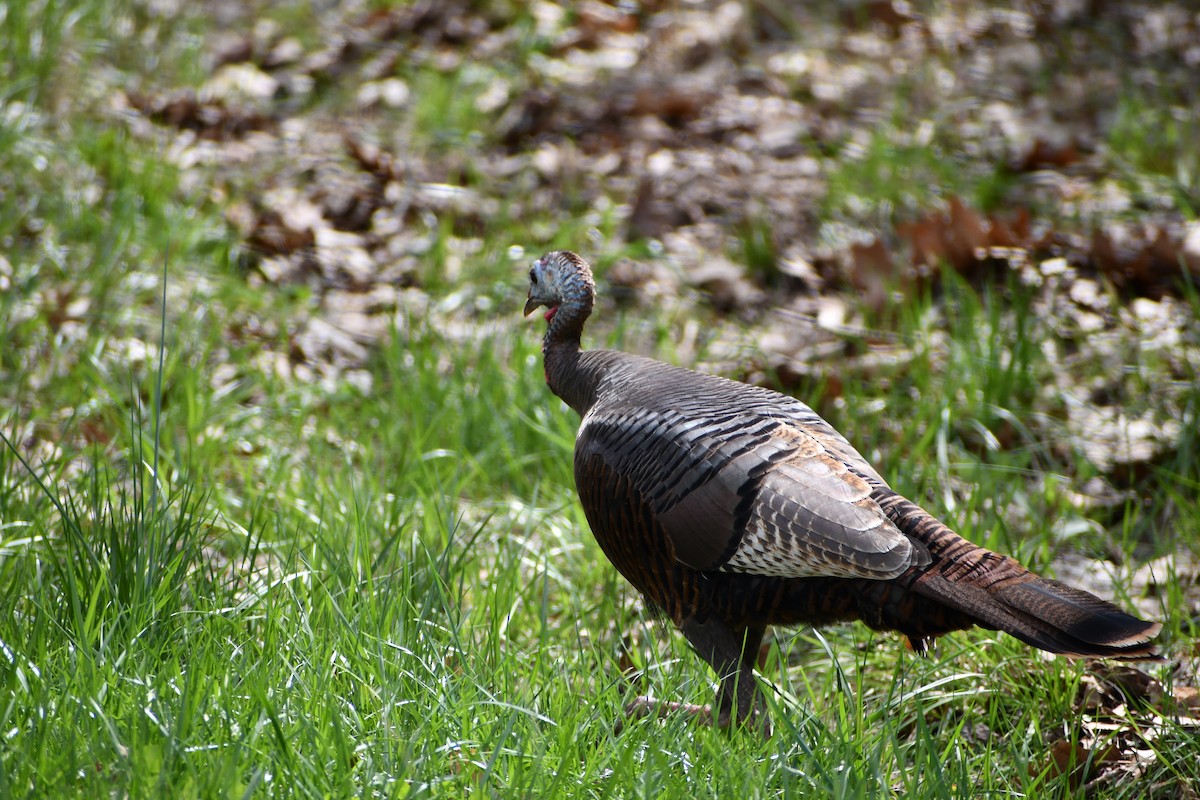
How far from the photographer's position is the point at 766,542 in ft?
8.70

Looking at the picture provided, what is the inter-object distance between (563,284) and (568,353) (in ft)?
0.67

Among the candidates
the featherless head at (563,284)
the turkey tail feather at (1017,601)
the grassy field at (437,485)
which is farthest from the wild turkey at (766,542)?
the featherless head at (563,284)

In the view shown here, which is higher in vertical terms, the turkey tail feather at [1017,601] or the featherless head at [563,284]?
the featherless head at [563,284]

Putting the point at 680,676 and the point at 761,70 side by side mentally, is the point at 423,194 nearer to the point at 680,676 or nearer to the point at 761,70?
the point at 761,70

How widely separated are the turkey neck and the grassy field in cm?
49

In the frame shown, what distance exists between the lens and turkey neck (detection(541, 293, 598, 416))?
340 cm

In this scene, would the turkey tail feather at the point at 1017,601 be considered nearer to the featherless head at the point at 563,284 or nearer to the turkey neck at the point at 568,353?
the turkey neck at the point at 568,353

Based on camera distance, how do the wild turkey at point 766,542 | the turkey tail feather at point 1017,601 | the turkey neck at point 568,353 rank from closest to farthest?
the turkey tail feather at point 1017,601 → the wild turkey at point 766,542 → the turkey neck at point 568,353

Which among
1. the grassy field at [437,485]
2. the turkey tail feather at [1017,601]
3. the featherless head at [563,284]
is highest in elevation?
the featherless head at [563,284]

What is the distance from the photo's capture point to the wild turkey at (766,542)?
245cm

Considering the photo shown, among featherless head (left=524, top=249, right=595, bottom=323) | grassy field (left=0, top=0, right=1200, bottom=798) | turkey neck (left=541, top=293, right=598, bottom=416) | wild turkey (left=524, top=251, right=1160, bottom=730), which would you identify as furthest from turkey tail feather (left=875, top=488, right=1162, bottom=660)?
featherless head (left=524, top=249, right=595, bottom=323)

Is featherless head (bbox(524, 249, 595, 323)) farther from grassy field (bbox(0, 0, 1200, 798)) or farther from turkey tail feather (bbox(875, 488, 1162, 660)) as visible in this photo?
turkey tail feather (bbox(875, 488, 1162, 660))

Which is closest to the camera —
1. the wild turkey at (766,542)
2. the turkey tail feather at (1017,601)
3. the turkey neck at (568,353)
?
the turkey tail feather at (1017,601)

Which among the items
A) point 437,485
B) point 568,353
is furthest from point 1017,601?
point 437,485
